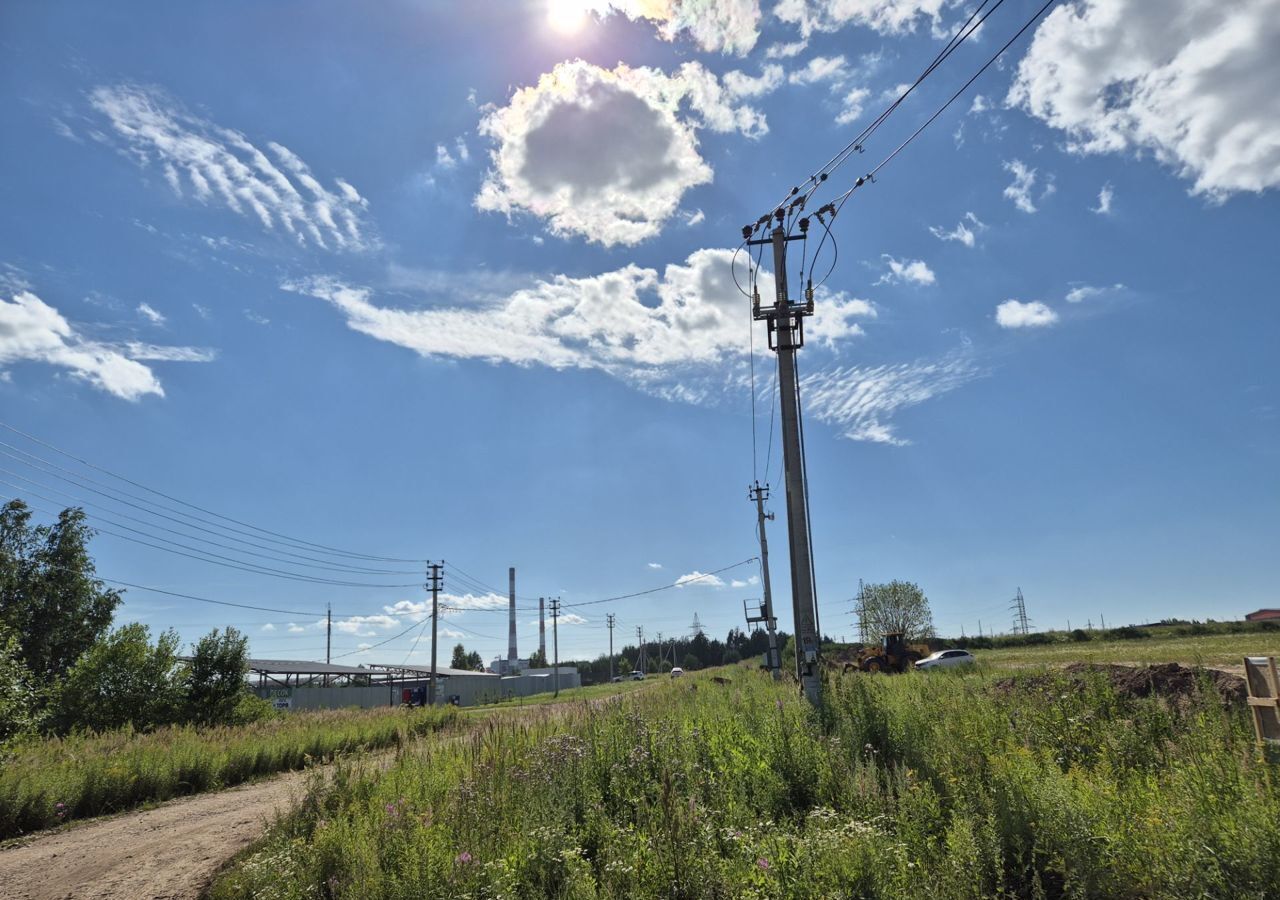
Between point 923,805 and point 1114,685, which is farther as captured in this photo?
point 1114,685

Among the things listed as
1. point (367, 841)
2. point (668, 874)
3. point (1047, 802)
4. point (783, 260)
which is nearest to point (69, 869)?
point (367, 841)

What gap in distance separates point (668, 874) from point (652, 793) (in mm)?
1944

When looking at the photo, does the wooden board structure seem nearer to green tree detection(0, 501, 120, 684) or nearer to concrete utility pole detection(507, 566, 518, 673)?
green tree detection(0, 501, 120, 684)

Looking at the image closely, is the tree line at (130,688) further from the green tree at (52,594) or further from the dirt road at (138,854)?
the green tree at (52,594)

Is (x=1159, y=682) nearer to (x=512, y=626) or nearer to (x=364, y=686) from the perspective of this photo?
(x=364, y=686)

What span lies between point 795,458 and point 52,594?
163 feet

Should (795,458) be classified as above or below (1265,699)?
above

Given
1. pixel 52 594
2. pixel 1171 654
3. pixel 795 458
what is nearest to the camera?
pixel 795 458

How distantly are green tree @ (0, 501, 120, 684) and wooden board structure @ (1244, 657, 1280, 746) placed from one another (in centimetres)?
5193

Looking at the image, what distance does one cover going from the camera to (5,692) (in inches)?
508

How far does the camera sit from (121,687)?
21.8 metres

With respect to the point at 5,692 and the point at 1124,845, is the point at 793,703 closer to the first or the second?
the point at 1124,845

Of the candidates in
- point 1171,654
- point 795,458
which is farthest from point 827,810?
point 1171,654

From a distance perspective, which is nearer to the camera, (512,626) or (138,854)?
(138,854)
